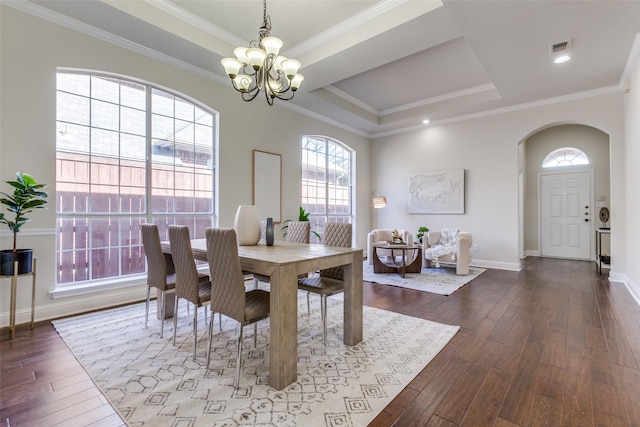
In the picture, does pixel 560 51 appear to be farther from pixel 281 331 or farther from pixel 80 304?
pixel 80 304

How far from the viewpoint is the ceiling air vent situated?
344cm

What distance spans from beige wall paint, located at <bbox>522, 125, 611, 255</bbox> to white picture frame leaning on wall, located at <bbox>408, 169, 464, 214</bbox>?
246 centimetres

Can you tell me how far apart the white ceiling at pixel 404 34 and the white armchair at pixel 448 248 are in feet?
8.41

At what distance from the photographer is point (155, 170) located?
12.5ft

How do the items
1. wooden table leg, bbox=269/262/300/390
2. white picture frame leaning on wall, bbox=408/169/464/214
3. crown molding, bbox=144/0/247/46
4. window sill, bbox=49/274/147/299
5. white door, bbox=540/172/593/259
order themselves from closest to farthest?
wooden table leg, bbox=269/262/300/390, window sill, bbox=49/274/147/299, crown molding, bbox=144/0/247/46, white picture frame leaning on wall, bbox=408/169/464/214, white door, bbox=540/172/593/259

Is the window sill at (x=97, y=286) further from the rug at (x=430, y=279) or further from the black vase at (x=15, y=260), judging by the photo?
the rug at (x=430, y=279)

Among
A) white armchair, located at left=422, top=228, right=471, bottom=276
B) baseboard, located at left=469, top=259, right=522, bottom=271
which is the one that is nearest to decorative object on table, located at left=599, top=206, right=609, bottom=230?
baseboard, located at left=469, top=259, right=522, bottom=271

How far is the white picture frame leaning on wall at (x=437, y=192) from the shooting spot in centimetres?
611

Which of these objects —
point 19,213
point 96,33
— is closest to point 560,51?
point 96,33

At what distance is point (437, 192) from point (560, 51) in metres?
3.23

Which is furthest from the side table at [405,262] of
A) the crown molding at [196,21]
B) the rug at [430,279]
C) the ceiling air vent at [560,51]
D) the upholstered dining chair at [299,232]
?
the crown molding at [196,21]

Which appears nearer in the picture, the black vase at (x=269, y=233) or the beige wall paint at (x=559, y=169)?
the black vase at (x=269, y=233)

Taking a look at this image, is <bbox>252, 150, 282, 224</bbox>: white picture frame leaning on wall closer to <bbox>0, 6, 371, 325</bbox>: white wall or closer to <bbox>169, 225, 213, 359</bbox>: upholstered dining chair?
<bbox>0, 6, 371, 325</bbox>: white wall

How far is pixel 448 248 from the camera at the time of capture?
17.6ft
